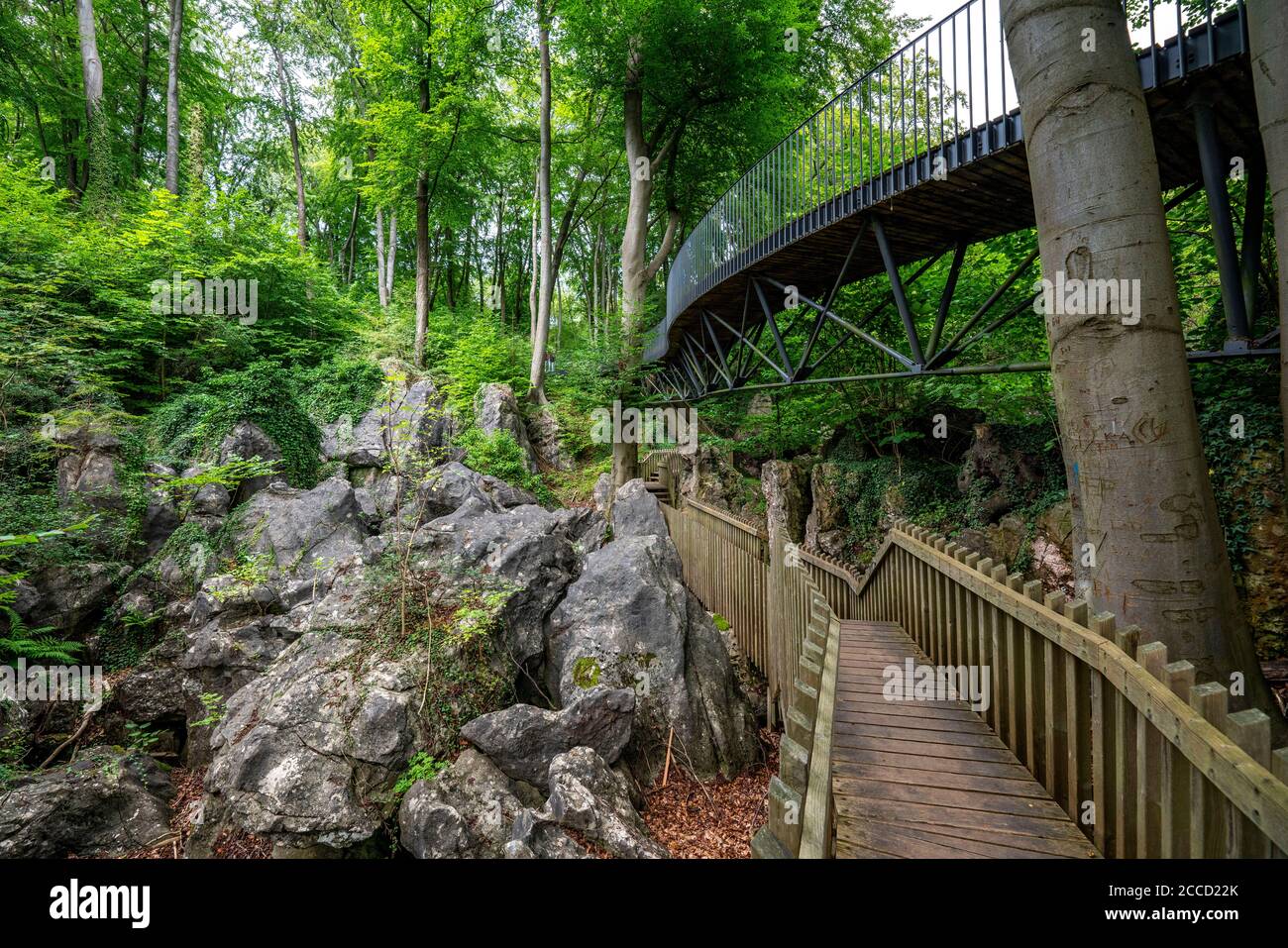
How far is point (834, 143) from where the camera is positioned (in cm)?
644

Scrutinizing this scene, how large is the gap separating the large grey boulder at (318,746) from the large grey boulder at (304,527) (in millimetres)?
2515

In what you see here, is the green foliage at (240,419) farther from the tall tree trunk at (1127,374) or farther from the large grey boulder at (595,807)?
the tall tree trunk at (1127,374)

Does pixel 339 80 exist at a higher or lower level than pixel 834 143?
higher

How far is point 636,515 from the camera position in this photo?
916 cm

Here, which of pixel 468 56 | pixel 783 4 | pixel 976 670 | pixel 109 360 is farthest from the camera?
pixel 468 56

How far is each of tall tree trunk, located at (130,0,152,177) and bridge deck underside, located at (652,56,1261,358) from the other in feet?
67.1

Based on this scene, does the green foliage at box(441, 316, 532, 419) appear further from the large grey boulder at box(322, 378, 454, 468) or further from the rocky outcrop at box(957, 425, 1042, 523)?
the rocky outcrop at box(957, 425, 1042, 523)

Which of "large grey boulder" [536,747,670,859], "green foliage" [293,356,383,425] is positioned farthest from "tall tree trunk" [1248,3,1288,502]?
"green foliage" [293,356,383,425]

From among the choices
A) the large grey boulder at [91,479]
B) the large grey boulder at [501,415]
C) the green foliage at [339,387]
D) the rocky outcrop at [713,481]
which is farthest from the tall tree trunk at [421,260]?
the rocky outcrop at [713,481]

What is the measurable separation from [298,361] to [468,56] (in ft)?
31.4

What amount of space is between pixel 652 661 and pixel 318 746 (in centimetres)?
287
